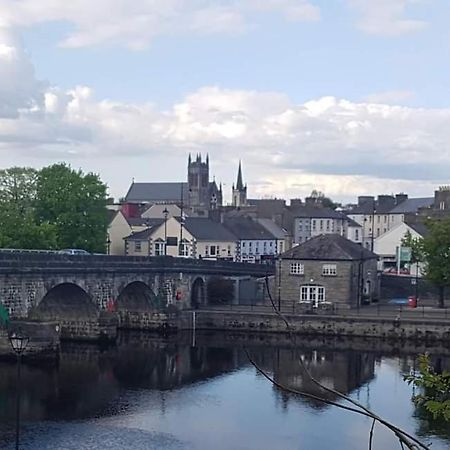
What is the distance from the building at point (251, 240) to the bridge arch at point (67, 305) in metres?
33.8

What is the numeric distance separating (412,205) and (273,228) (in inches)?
1017

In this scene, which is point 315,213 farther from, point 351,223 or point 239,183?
point 239,183

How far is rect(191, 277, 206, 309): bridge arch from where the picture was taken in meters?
57.0

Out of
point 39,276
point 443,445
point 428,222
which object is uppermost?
point 428,222

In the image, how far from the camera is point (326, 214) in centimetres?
10544

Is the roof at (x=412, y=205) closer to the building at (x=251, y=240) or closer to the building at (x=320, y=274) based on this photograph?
the building at (x=251, y=240)

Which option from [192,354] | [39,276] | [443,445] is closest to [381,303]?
[192,354]

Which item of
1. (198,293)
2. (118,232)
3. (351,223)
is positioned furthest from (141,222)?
(198,293)

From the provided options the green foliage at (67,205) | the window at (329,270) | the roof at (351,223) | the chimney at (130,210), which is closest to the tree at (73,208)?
the green foliage at (67,205)

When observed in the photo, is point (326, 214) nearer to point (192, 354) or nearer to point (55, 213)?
point (55, 213)

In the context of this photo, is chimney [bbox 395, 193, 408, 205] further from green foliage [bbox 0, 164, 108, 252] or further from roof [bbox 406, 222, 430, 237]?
green foliage [bbox 0, 164, 108, 252]

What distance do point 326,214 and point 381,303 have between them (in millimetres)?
45219

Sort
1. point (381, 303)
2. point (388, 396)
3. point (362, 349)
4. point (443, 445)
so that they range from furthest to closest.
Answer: point (381, 303), point (362, 349), point (388, 396), point (443, 445)

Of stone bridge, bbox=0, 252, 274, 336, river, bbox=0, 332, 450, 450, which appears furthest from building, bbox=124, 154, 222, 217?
river, bbox=0, 332, 450, 450
